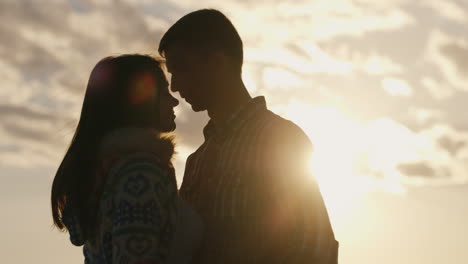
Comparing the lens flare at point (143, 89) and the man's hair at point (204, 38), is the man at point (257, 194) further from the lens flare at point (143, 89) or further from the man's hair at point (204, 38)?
the lens flare at point (143, 89)

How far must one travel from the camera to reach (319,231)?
5.95m

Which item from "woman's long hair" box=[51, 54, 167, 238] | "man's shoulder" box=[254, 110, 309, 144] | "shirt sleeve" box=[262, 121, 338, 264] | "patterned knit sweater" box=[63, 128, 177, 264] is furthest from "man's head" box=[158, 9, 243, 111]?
"patterned knit sweater" box=[63, 128, 177, 264]

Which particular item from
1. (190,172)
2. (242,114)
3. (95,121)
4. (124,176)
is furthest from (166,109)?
(190,172)

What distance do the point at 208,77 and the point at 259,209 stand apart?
A: 1.67 metres

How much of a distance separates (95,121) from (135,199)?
2.63 feet


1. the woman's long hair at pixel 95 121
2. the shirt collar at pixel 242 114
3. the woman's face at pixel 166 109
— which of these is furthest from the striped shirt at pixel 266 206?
the woman's long hair at pixel 95 121

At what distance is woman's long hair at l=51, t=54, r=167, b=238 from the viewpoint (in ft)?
16.8

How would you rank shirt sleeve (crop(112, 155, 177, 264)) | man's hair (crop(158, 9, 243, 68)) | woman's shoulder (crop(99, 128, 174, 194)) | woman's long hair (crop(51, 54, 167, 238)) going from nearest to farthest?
shirt sleeve (crop(112, 155, 177, 264)) → woman's shoulder (crop(99, 128, 174, 194)) → woman's long hair (crop(51, 54, 167, 238)) → man's hair (crop(158, 9, 243, 68))

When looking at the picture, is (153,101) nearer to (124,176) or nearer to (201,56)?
(124,176)

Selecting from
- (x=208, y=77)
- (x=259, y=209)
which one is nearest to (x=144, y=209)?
(x=259, y=209)

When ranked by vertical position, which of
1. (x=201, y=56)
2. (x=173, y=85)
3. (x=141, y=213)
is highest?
(x=201, y=56)

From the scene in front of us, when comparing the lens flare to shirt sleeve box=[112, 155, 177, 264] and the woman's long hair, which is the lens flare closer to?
the woman's long hair

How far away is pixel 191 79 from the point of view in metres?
7.04

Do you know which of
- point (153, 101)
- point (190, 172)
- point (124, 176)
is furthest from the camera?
point (190, 172)
